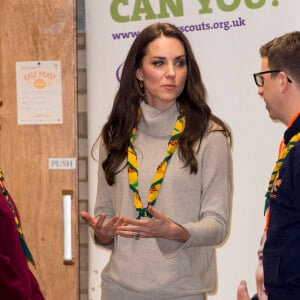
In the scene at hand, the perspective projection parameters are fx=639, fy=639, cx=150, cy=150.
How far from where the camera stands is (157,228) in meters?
2.33

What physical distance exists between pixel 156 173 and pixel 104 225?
287mm

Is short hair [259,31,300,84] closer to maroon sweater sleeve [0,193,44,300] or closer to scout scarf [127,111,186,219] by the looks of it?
scout scarf [127,111,186,219]

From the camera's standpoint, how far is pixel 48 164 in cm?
400

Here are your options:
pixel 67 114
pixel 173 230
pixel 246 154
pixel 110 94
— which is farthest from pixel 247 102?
pixel 173 230

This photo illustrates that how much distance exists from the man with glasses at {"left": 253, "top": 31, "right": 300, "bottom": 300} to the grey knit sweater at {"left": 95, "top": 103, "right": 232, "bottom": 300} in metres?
0.32

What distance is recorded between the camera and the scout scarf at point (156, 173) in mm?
2490

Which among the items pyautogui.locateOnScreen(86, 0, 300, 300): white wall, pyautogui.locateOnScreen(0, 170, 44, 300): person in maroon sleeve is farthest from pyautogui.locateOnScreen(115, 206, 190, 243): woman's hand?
pyautogui.locateOnScreen(86, 0, 300, 300): white wall

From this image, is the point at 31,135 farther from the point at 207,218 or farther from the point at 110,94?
the point at 207,218

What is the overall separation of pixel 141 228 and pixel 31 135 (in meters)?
1.86

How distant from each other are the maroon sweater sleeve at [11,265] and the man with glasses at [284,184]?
2.49ft

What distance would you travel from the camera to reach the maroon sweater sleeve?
181cm

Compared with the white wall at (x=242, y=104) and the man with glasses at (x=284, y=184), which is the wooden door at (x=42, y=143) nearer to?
the white wall at (x=242, y=104)

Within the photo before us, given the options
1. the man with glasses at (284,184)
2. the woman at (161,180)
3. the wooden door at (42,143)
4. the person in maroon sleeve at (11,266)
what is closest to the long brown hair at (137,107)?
the woman at (161,180)

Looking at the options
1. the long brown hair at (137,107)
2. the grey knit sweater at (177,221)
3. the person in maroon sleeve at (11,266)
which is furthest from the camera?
the long brown hair at (137,107)
